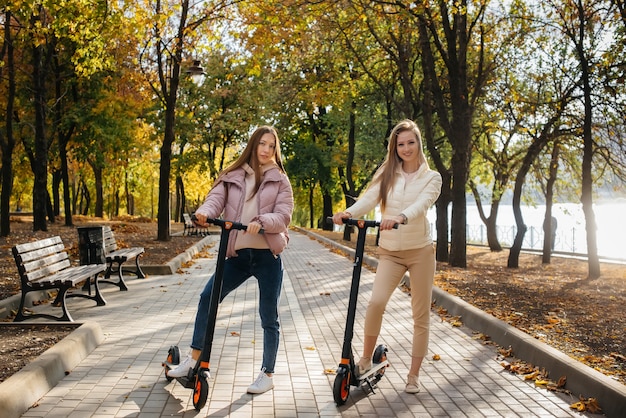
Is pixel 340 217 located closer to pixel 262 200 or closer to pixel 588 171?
pixel 262 200

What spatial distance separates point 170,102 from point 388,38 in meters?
6.31

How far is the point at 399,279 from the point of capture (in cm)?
530

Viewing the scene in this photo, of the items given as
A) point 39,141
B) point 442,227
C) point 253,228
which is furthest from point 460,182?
point 39,141

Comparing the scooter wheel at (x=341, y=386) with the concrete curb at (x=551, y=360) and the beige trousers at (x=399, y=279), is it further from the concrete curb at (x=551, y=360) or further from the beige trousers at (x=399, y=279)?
the concrete curb at (x=551, y=360)

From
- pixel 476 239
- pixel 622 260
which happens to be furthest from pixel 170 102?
pixel 476 239

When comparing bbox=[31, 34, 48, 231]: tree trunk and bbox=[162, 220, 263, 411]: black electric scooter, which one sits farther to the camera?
bbox=[31, 34, 48, 231]: tree trunk

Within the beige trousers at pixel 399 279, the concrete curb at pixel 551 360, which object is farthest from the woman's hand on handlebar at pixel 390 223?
the concrete curb at pixel 551 360

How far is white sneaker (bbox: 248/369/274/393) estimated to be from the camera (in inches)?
207

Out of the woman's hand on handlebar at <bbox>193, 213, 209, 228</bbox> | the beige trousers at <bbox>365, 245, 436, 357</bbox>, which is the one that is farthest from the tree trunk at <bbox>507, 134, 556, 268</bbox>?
the woman's hand on handlebar at <bbox>193, 213, 209, 228</bbox>

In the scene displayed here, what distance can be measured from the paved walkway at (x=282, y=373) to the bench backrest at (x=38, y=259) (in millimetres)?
677

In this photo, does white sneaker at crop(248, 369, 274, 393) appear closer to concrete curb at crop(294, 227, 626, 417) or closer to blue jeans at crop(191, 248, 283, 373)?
blue jeans at crop(191, 248, 283, 373)

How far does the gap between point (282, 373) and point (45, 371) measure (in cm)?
182

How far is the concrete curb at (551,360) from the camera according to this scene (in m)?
5.00

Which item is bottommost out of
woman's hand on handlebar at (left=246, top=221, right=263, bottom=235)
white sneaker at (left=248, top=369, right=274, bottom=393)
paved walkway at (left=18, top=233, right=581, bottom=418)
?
paved walkway at (left=18, top=233, right=581, bottom=418)
